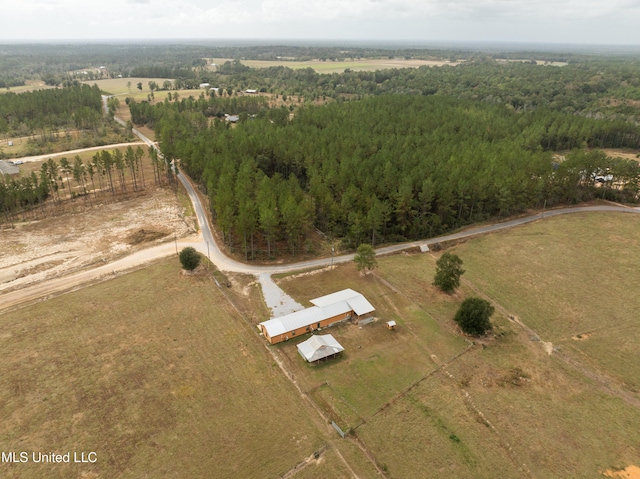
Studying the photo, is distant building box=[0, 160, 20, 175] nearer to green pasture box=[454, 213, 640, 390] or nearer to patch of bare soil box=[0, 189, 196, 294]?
patch of bare soil box=[0, 189, 196, 294]

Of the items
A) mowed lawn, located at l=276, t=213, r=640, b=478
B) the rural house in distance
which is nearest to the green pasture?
mowed lawn, located at l=276, t=213, r=640, b=478

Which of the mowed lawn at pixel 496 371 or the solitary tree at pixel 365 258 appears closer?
the mowed lawn at pixel 496 371

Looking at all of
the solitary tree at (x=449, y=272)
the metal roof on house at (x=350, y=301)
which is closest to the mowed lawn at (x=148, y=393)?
the metal roof on house at (x=350, y=301)

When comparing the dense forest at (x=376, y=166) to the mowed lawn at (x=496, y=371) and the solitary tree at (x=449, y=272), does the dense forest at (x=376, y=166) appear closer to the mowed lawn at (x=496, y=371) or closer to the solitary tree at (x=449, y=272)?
the mowed lawn at (x=496, y=371)

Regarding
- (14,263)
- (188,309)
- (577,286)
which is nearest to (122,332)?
(188,309)

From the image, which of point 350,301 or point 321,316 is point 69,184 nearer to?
point 321,316

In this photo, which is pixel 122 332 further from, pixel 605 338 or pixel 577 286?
pixel 577 286
